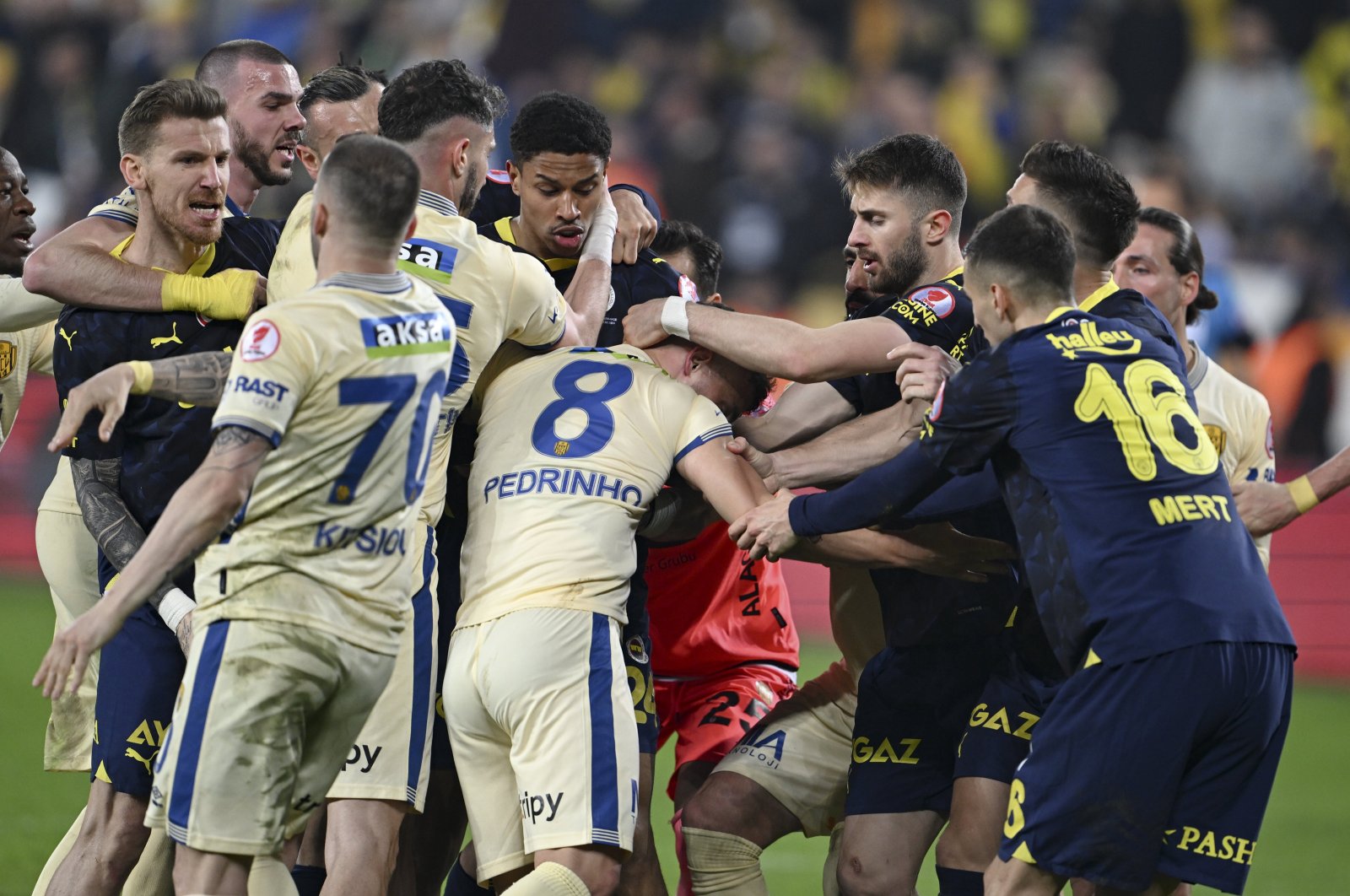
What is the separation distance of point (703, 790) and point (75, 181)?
48.4 ft

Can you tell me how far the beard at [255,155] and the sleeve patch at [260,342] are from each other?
2.54 m

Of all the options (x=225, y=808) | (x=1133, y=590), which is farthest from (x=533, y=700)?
(x=1133, y=590)

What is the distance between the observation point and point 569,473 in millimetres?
5438

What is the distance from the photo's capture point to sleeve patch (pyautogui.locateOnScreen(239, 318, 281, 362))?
438cm

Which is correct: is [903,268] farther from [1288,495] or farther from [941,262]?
[1288,495]

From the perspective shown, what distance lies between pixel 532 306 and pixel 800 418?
46.9 inches

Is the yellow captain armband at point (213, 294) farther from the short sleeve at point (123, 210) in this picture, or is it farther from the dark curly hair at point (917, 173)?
the dark curly hair at point (917, 173)

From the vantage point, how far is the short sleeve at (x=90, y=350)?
552 cm

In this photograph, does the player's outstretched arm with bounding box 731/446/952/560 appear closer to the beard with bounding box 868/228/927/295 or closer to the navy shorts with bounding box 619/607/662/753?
the navy shorts with bounding box 619/607/662/753

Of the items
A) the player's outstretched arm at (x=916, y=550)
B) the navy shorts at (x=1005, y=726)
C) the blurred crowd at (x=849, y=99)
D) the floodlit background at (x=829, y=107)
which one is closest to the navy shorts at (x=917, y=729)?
the navy shorts at (x=1005, y=726)

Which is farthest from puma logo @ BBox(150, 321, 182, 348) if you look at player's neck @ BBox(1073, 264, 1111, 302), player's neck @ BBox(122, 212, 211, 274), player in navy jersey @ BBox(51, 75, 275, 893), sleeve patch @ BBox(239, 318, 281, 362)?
player's neck @ BBox(1073, 264, 1111, 302)

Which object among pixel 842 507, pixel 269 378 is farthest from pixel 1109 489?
pixel 269 378

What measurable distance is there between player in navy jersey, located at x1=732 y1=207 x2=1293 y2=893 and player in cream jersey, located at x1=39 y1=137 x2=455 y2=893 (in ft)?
5.56

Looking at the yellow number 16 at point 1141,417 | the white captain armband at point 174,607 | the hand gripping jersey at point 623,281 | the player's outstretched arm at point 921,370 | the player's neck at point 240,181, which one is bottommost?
the white captain armband at point 174,607
